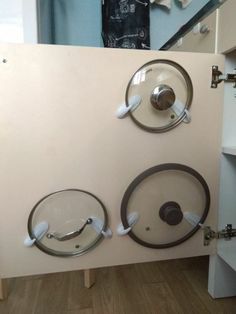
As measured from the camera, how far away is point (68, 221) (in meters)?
0.69

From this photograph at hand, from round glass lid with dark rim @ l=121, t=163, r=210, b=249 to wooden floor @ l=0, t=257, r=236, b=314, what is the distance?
21cm

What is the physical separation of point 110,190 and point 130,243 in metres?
0.19

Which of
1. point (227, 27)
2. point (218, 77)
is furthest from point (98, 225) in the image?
point (227, 27)

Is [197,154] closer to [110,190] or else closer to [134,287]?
[110,190]

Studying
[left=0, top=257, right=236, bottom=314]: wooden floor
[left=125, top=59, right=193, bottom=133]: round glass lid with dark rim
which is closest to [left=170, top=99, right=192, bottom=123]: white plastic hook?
[left=125, top=59, right=193, bottom=133]: round glass lid with dark rim

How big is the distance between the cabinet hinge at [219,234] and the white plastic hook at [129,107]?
464 millimetres

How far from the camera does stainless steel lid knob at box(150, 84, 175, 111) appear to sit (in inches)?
25.8

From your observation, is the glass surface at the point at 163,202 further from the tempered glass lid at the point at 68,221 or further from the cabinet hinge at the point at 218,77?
the cabinet hinge at the point at 218,77

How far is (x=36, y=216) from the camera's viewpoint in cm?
67

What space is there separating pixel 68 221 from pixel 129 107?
0.38m

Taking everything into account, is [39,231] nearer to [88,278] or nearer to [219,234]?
[88,278]

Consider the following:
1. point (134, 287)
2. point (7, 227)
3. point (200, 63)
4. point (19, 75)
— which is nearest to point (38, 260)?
point (7, 227)

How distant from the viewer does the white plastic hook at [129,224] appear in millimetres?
708

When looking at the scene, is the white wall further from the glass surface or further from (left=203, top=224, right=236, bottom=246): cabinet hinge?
(left=203, top=224, right=236, bottom=246): cabinet hinge
